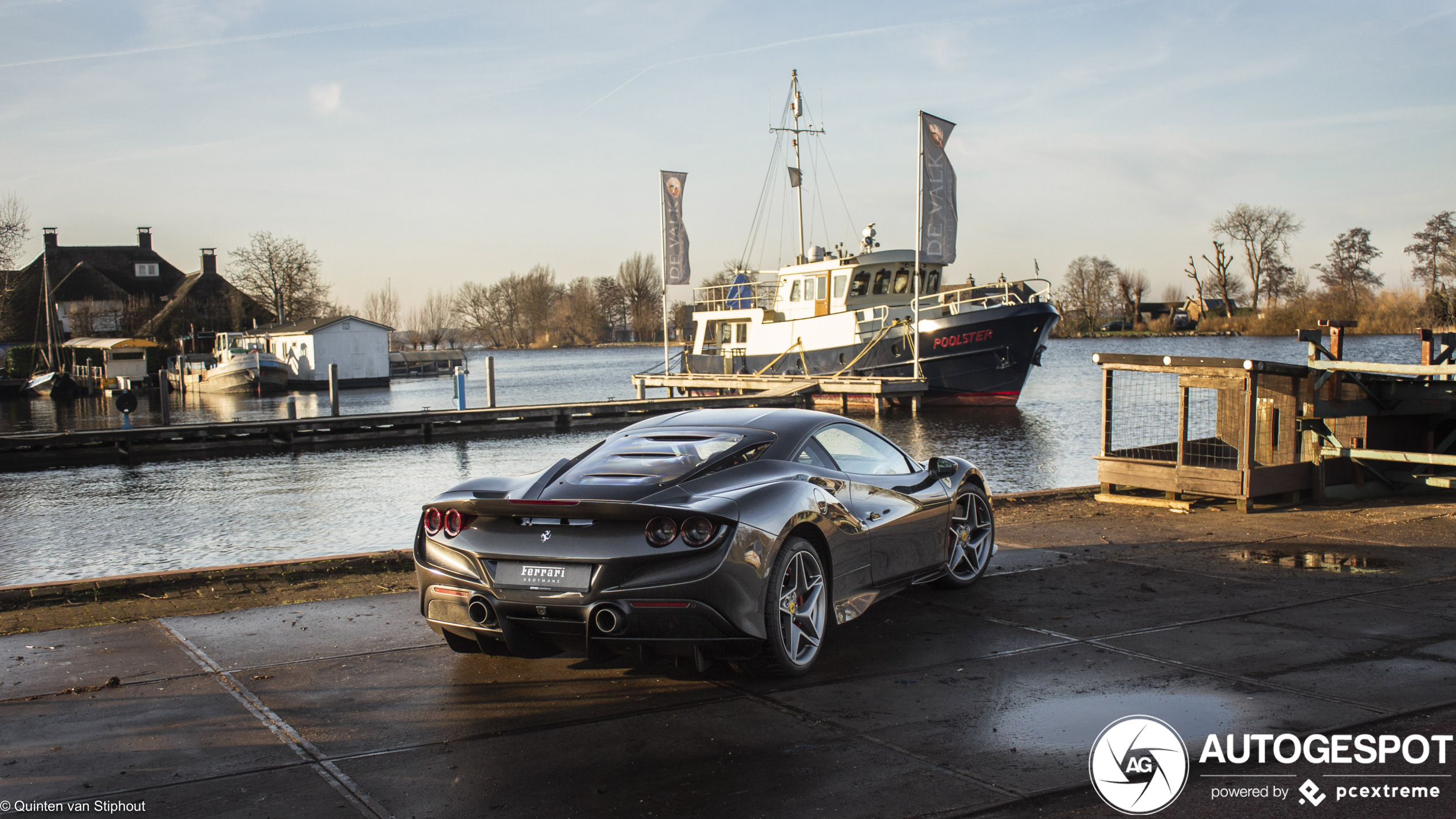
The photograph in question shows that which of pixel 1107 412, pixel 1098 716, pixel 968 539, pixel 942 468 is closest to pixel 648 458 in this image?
pixel 942 468

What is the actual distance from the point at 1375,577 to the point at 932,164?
2495 cm

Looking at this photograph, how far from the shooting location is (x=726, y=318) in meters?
44.4

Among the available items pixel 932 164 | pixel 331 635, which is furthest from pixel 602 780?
pixel 932 164

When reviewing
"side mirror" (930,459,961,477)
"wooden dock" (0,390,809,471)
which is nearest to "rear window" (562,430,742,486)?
"side mirror" (930,459,961,477)

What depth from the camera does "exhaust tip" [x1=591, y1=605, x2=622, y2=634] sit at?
15.1 feet

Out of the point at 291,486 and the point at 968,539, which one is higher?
the point at 968,539

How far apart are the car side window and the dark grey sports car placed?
0.04m

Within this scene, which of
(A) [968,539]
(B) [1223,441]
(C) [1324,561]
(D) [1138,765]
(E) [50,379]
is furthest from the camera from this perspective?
(E) [50,379]

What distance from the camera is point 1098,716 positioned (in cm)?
436

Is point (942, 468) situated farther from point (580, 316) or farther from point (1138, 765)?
point (580, 316)

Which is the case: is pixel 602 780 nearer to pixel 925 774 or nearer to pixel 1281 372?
pixel 925 774

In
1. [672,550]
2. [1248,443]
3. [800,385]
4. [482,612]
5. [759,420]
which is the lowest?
[800,385]

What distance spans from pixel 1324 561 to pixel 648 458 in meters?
5.37

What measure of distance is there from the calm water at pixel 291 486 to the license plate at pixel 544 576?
8480 mm
